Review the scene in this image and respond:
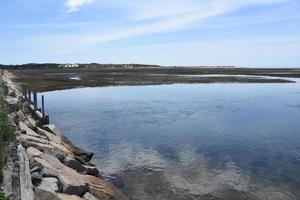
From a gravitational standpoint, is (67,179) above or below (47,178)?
below

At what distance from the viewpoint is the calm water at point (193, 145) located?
15.1 metres

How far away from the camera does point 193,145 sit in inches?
843

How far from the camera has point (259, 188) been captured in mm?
14953

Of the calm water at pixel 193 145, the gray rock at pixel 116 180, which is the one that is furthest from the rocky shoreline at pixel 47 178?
the calm water at pixel 193 145

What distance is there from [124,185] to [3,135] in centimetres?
499

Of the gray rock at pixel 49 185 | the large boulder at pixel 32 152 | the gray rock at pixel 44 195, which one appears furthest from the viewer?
the large boulder at pixel 32 152

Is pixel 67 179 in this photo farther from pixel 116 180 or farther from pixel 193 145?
pixel 193 145

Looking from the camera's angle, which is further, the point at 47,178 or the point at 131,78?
the point at 131,78

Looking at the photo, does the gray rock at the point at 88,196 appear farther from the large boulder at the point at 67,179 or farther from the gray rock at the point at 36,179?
→ the gray rock at the point at 36,179

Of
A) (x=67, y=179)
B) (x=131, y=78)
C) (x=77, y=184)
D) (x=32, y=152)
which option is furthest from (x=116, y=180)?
(x=131, y=78)

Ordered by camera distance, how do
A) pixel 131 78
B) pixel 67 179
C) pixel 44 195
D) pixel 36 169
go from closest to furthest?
pixel 44 195
pixel 36 169
pixel 67 179
pixel 131 78

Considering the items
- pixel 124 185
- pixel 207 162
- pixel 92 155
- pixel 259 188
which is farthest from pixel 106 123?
pixel 259 188

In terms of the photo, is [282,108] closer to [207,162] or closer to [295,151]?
[295,151]

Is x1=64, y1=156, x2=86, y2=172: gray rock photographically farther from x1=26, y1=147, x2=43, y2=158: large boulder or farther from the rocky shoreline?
x1=26, y1=147, x2=43, y2=158: large boulder
